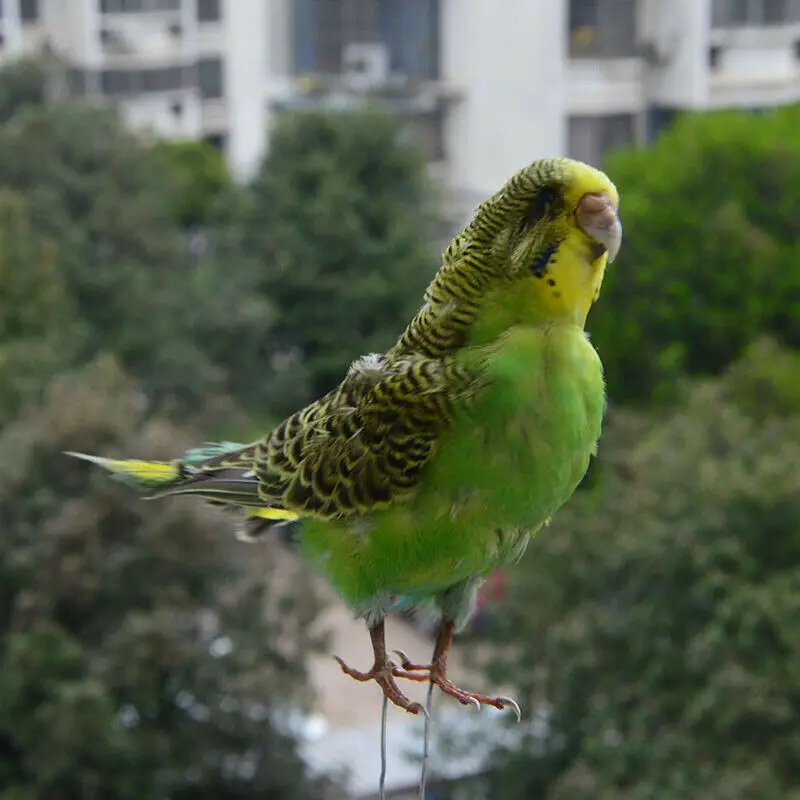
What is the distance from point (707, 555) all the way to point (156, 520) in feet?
8.08

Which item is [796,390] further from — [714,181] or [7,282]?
[7,282]

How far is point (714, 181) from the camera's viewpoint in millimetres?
9547

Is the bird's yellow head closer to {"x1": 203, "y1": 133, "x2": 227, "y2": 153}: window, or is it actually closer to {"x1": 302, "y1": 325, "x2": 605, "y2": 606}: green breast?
{"x1": 302, "y1": 325, "x2": 605, "y2": 606}: green breast

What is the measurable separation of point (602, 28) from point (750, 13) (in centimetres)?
141

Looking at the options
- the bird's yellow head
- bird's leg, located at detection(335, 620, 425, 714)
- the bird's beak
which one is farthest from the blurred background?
the bird's beak

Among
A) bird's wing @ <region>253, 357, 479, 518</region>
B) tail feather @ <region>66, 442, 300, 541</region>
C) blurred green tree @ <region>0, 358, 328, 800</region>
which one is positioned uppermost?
bird's wing @ <region>253, 357, 479, 518</region>

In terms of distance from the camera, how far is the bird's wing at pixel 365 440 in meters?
1.51

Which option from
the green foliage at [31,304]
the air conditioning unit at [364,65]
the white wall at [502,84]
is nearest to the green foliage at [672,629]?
the green foliage at [31,304]

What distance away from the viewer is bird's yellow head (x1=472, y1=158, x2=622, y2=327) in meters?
1.38

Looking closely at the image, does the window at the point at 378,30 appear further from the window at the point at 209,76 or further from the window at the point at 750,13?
the window at the point at 209,76

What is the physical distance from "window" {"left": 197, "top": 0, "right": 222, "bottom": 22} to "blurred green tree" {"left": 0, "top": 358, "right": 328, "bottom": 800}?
1019 cm

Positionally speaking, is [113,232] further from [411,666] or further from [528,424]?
[528,424]

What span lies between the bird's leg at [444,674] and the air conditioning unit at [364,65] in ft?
34.1

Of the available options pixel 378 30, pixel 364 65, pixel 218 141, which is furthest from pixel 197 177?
pixel 378 30
